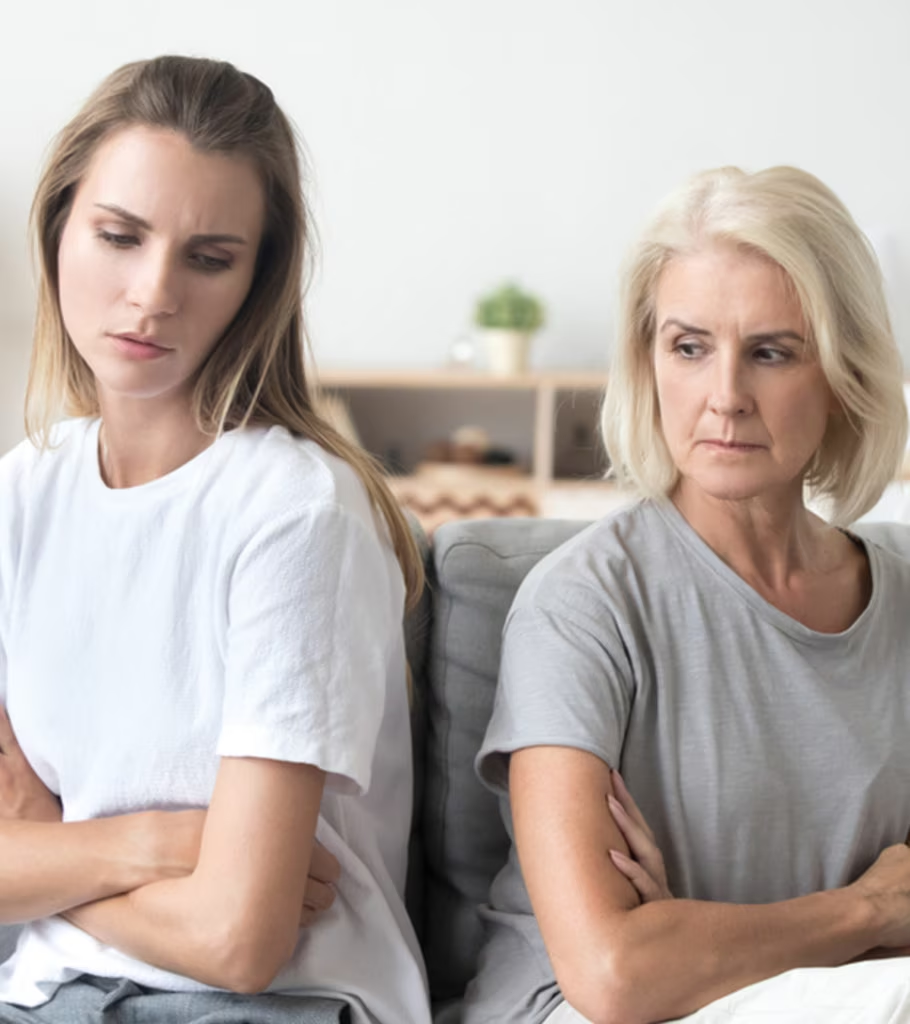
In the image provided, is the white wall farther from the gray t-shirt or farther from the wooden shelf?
the gray t-shirt

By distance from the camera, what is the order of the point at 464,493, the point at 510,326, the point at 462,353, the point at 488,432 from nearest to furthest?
the point at 464,493
the point at 510,326
the point at 462,353
the point at 488,432

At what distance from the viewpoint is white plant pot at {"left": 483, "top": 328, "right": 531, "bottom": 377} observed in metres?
4.90

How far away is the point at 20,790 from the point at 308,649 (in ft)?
1.12

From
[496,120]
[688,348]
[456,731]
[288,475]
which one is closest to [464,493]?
[496,120]

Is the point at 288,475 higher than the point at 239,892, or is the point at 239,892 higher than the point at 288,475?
the point at 288,475

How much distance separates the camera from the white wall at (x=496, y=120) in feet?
16.8

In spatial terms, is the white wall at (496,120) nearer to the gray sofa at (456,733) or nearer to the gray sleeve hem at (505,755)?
the gray sofa at (456,733)

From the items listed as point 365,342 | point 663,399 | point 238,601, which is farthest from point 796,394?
point 365,342

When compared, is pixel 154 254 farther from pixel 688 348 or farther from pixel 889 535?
pixel 889 535

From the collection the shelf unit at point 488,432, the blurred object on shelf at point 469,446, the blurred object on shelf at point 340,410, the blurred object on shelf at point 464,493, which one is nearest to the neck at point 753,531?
the shelf unit at point 488,432

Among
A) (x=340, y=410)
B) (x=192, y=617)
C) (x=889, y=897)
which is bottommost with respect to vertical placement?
(x=340, y=410)

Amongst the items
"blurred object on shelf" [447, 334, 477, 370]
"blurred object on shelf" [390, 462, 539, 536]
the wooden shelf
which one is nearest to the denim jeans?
"blurred object on shelf" [390, 462, 539, 536]

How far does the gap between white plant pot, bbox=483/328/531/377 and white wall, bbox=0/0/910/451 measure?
1.24ft

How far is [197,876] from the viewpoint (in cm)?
122
